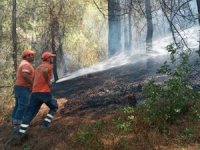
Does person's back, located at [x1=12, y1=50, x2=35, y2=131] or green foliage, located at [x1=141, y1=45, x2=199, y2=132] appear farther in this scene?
person's back, located at [x1=12, y1=50, x2=35, y2=131]

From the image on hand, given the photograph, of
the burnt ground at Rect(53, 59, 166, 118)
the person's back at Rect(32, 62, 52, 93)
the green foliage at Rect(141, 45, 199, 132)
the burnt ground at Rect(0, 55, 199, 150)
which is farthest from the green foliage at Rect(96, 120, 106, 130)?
the person's back at Rect(32, 62, 52, 93)

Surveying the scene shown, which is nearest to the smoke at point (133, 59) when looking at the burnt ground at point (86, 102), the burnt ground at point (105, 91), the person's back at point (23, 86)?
the burnt ground at point (105, 91)

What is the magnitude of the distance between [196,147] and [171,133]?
823 mm

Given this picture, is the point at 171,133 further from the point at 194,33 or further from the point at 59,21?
the point at 194,33

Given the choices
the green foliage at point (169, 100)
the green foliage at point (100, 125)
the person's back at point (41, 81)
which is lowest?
the green foliage at point (100, 125)

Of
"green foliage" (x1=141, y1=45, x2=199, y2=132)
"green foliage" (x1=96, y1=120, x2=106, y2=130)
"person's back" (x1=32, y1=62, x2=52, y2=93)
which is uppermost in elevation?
"person's back" (x1=32, y1=62, x2=52, y2=93)

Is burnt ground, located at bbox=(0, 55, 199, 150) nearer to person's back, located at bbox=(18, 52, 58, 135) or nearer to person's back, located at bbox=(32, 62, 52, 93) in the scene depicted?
person's back, located at bbox=(18, 52, 58, 135)

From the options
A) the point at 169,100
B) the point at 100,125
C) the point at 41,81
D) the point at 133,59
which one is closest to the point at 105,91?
the point at 41,81

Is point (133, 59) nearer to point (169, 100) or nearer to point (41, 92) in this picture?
point (41, 92)

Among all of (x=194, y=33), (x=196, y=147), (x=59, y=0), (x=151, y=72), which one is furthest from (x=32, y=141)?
(x=194, y=33)

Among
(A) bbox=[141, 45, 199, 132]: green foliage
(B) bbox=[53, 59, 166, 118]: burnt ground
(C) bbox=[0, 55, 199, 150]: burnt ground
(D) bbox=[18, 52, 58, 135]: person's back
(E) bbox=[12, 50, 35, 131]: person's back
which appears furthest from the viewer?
(B) bbox=[53, 59, 166, 118]: burnt ground

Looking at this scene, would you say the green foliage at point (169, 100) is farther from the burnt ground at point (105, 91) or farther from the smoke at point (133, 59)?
the smoke at point (133, 59)

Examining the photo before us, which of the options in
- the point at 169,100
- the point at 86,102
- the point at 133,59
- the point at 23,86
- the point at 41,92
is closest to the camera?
the point at 169,100

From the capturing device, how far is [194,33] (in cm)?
2383
